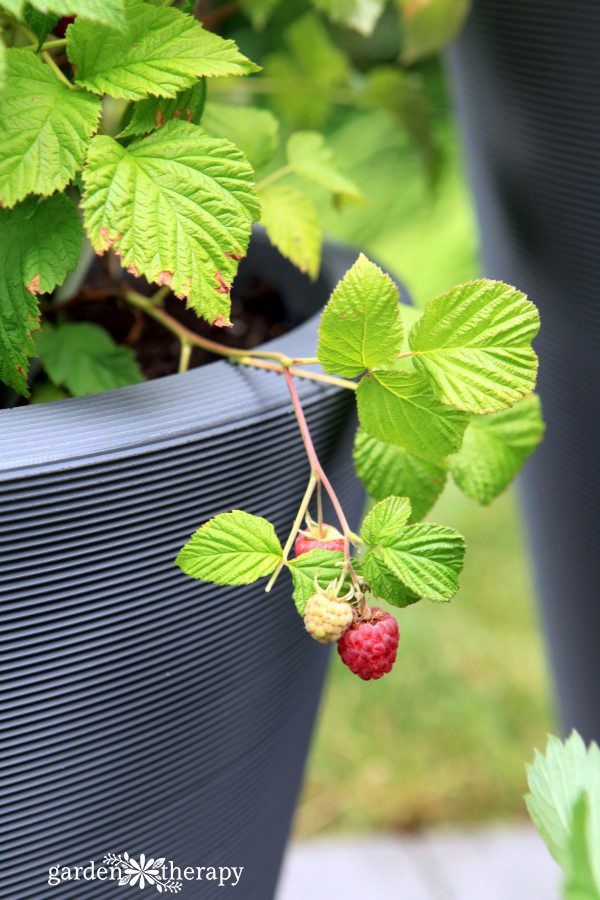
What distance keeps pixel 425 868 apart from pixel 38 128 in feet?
3.45

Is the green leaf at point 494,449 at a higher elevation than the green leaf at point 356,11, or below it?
below

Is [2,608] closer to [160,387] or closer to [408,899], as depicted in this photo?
[160,387]

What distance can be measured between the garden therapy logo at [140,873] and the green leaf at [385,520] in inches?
11.4

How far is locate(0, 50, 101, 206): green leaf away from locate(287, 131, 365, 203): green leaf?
0.24m

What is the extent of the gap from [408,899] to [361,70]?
1.54 meters

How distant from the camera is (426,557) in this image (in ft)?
1.69

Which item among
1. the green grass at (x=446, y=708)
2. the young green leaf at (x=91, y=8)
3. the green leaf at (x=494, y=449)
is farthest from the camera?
the green grass at (x=446, y=708)

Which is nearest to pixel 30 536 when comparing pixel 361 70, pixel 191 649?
pixel 191 649

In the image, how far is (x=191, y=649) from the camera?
0.61 meters

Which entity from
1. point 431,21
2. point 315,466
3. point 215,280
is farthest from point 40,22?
point 431,21

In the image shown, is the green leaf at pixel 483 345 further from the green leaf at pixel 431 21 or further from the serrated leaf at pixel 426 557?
the green leaf at pixel 431 21

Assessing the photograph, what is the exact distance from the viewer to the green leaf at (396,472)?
2.12 ft

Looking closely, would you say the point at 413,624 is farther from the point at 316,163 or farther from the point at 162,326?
the point at 316,163

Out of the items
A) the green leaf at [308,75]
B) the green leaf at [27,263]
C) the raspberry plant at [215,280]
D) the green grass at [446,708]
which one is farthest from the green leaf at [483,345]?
the green grass at [446,708]
